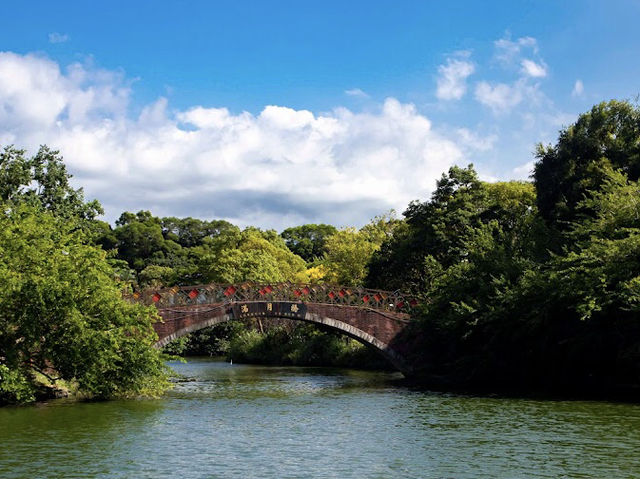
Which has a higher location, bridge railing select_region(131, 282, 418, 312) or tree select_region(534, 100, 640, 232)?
tree select_region(534, 100, 640, 232)

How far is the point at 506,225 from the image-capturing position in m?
46.3

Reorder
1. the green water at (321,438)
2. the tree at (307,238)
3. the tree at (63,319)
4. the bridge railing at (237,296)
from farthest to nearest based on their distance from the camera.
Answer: the tree at (307,238) < the bridge railing at (237,296) < the tree at (63,319) < the green water at (321,438)

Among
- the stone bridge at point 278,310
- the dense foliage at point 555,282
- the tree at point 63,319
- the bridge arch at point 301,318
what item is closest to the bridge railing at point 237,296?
the stone bridge at point 278,310

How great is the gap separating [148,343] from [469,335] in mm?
15164

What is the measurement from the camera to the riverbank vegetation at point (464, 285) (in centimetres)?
2481

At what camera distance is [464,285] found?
35531 millimetres

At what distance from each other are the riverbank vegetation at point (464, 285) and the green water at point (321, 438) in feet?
7.37

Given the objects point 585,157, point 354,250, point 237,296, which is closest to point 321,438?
point 237,296

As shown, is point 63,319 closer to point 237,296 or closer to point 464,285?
point 237,296

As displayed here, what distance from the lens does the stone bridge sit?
3478 cm

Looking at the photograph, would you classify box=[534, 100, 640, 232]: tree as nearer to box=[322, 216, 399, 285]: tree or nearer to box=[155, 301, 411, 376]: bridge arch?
box=[155, 301, 411, 376]: bridge arch

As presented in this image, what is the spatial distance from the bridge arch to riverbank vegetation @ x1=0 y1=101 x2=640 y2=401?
1.44m

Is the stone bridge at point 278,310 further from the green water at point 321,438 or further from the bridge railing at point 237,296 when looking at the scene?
the green water at point 321,438

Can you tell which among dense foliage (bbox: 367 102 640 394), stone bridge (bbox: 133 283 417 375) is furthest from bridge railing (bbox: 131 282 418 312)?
dense foliage (bbox: 367 102 640 394)
